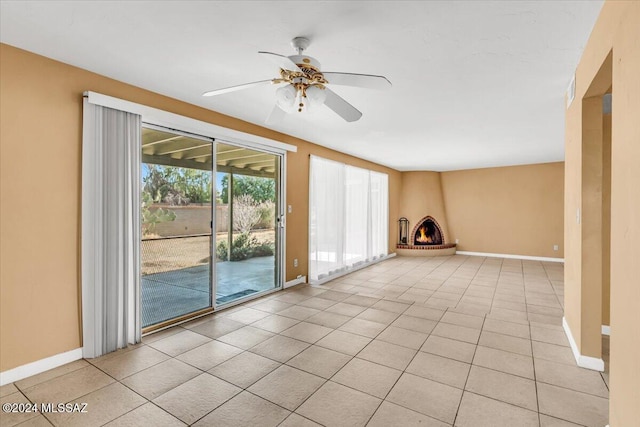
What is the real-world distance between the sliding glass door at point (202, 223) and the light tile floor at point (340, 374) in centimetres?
39

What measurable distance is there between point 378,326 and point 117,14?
11.2 feet

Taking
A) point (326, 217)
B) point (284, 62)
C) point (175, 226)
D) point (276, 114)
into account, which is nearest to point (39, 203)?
point (175, 226)

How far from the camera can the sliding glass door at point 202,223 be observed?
317 cm

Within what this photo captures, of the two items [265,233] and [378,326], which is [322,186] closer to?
A: [265,233]

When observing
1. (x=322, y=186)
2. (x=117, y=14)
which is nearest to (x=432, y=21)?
(x=117, y=14)

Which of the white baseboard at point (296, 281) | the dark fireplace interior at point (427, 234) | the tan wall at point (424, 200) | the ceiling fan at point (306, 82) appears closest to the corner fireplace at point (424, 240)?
the dark fireplace interior at point (427, 234)

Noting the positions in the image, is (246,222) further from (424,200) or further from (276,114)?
(424,200)

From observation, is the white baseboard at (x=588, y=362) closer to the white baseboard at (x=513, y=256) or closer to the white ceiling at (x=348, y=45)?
the white ceiling at (x=348, y=45)

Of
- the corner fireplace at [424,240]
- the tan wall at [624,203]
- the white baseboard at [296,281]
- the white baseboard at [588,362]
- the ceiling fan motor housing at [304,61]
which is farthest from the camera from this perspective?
the corner fireplace at [424,240]

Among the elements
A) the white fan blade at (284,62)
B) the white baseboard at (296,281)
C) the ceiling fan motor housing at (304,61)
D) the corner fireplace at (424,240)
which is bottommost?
the white baseboard at (296,281)

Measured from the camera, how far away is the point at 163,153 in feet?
10.7

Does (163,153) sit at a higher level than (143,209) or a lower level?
higher

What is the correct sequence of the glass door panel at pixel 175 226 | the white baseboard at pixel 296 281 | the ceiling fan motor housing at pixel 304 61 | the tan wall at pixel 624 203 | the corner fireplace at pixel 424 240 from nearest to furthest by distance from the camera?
the tan wall at pixel 624 203 < the ceiling fan motor housing at pixel 304 61 < the glass door panel at pixel 175 226 < the white baseboard at pixel 296 281 < the corner fireplace at pixel 424 240

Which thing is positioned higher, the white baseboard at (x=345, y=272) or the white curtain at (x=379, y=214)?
the white curtain at (x=379, y=214)
